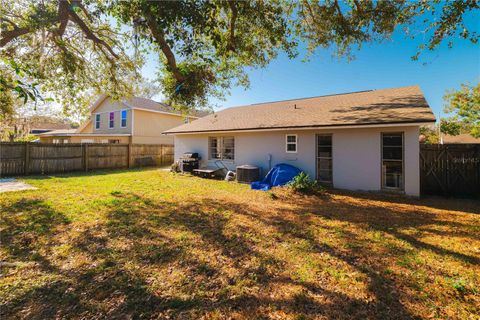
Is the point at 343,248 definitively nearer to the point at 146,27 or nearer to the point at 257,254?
the point at 257,254

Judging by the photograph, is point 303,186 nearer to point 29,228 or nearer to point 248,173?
point 248,173

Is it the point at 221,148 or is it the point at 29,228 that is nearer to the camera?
the point at 29,228

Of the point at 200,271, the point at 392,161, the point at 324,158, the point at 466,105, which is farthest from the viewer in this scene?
the point at 466,105

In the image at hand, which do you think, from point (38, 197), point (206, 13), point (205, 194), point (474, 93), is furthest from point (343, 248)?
point (474, 93)

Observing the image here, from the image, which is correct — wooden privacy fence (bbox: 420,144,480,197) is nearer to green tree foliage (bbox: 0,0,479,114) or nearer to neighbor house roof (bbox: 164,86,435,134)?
neighbor house roof (bbox: 164,86,435,134)

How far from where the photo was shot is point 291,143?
410 inches

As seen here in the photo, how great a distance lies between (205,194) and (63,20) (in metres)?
7.73

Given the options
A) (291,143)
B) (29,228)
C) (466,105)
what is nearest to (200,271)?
(29,228)

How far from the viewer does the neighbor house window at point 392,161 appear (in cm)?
806

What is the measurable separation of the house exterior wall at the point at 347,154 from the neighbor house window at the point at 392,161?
0.20 metres

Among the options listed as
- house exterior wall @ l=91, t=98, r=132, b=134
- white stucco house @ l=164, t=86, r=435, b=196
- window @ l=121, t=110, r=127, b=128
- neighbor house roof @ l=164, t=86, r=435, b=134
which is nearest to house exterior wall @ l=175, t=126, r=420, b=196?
white stucco house @ l=164, t=86, r=435, b=196

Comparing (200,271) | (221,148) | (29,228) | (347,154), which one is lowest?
(200,271)

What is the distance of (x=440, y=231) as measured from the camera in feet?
15.9

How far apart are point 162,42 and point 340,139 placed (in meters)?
7.54
